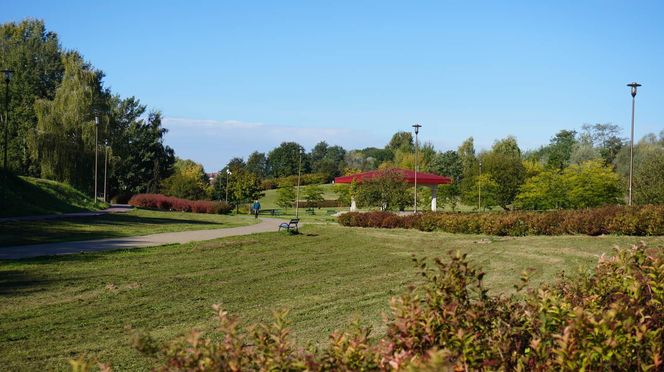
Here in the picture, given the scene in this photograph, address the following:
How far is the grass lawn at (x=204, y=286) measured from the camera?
21.9 ft

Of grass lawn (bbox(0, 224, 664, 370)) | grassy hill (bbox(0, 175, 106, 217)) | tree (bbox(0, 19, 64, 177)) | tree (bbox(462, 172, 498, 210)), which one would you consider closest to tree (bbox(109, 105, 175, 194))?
tree (bbox(0, 19, 64, 177))

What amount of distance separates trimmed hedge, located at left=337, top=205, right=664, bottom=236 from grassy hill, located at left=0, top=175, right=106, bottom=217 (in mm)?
14543

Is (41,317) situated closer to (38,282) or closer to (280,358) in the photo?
(38,282)

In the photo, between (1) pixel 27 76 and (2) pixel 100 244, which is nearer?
(2) pixel 100 244

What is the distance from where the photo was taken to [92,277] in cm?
1084

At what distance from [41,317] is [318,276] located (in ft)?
17.5

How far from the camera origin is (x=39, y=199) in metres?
29.2

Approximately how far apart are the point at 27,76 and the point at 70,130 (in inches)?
349

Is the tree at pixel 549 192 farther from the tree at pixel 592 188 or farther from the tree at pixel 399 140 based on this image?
the tree at pixel 399 140

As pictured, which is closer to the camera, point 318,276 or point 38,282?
point 38,282

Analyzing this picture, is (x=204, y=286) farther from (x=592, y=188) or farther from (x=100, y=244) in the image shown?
(x=592, y=188)

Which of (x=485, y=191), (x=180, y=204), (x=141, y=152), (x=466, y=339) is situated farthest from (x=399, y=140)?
(x=466, y=339)

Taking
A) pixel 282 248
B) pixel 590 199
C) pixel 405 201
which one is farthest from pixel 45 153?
pixel 590 199

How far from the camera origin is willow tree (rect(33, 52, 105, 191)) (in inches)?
1575
